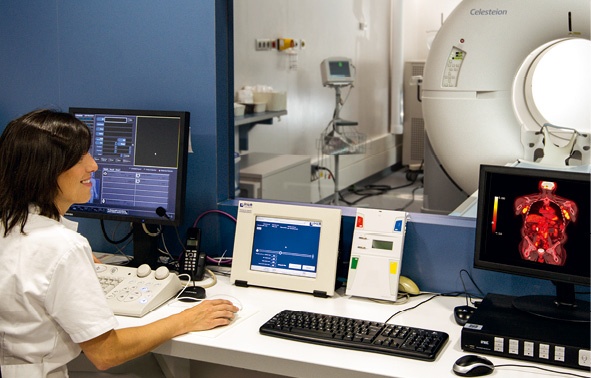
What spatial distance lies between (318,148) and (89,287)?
4089 mm

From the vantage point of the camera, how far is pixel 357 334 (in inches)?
65.7

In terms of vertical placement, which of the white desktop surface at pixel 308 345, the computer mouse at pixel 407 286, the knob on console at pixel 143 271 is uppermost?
the knob on console at pixel 143 271

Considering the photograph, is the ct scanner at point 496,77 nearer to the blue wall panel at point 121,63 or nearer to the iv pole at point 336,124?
the blue wall panel at point 121,63

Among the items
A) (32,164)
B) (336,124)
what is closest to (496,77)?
(32,164)

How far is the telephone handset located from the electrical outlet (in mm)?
2653

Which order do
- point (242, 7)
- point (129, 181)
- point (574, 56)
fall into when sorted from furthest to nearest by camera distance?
point (242, 7)
point (574, 56)
point (129, 181)

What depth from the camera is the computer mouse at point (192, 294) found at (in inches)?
77.2

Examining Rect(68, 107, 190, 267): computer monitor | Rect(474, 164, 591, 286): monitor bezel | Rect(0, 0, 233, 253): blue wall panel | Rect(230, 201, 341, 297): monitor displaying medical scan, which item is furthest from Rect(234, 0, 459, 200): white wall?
Rect(474, 164, 591, 286): monitor bezel

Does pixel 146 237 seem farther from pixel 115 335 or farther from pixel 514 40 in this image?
pixel 514 40

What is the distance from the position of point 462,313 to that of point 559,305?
0.74 ft

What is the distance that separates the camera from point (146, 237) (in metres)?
2.20

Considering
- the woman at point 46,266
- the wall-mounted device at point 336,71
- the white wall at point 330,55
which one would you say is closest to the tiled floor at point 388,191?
the white wall at point 330,55

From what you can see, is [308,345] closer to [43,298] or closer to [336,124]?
[43,298]

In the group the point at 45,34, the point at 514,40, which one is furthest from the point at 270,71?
the point at 45,34
